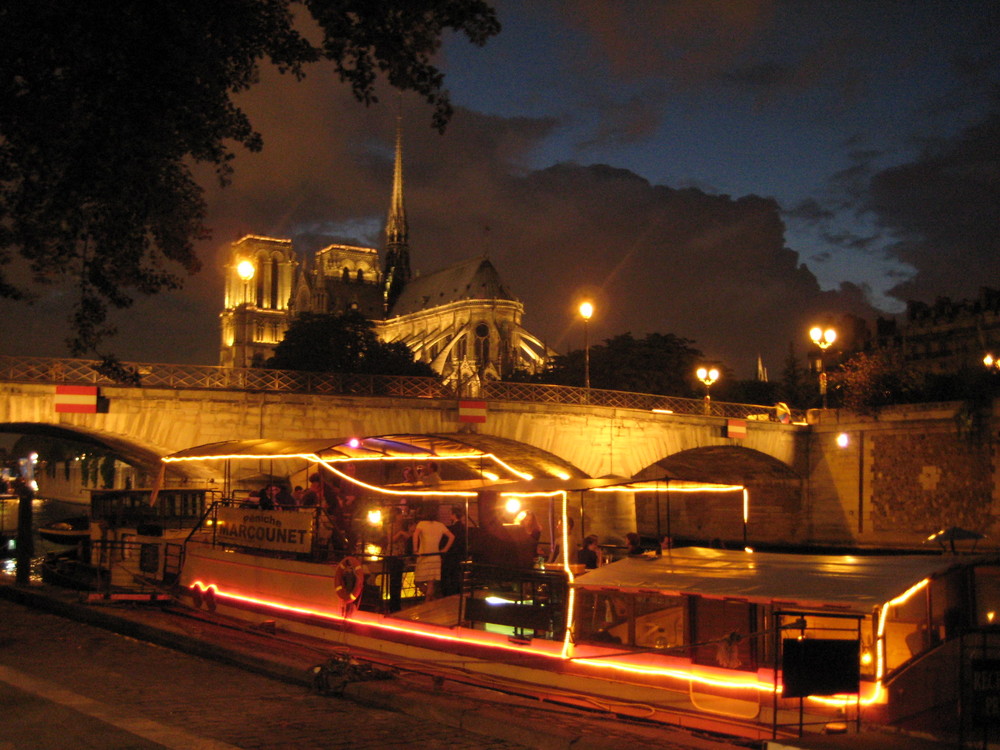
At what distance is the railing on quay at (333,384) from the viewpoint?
24688mm

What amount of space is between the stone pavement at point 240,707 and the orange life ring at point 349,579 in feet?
2.69

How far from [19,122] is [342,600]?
751 centimetres

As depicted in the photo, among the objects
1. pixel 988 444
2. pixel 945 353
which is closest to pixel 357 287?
pixel 945 353

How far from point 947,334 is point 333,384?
63.0m

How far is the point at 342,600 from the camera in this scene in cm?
1341

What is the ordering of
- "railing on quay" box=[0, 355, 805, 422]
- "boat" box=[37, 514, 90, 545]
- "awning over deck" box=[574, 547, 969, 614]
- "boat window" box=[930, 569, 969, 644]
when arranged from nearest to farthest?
"awning over deck" box=[574, 547, 969, 614] < "boat window" box=[930, 569, 969, 644] < "railing on quay" box=[0, 355, 805, 422] < "boat" box=[37, 514, 90, 545]

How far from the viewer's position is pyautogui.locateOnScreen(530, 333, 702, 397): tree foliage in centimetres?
5553

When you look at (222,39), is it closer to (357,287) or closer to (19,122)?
(19,122)

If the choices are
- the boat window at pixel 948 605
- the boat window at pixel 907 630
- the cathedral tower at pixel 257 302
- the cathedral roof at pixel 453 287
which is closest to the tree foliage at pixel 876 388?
the boat window at pixel 948 605

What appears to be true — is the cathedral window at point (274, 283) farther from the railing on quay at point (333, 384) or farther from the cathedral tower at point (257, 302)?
the railing on quay at point (333, 384)

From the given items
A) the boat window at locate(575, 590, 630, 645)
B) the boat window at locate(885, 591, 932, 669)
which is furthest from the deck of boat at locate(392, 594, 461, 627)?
the boat window at locate(885, 591, 932, 669)

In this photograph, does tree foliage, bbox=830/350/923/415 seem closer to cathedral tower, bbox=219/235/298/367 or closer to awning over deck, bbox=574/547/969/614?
awning over deck, bbox=574/547/969/614

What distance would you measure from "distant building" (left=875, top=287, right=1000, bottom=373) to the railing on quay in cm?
3772

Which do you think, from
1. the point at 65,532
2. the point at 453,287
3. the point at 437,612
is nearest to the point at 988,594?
the point at 437,612
